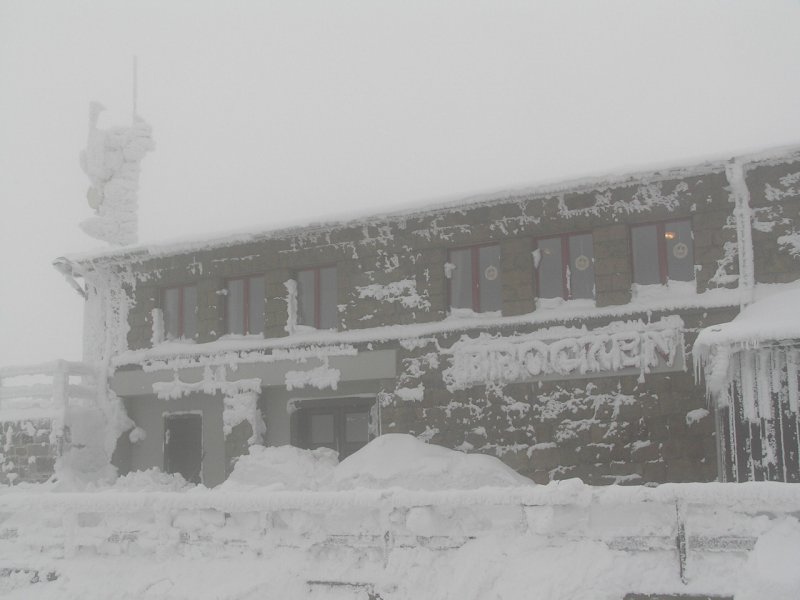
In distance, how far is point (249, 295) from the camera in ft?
59.4

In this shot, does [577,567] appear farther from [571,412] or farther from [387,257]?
[387,257]

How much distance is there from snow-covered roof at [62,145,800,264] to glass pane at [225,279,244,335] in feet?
2.98

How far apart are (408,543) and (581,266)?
762 centimetres

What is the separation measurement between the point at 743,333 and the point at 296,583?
20.9ft

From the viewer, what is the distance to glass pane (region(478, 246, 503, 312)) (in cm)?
1568

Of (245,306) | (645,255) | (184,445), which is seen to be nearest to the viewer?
(645,255)

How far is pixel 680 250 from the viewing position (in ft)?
47.4

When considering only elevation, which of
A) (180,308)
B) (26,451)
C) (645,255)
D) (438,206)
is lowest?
(26,451)

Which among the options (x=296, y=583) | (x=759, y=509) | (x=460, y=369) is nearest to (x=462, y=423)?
(x=460, y=369)

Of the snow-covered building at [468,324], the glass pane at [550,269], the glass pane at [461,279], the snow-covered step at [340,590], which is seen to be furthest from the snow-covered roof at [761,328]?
the snow-covered step at [340,590]

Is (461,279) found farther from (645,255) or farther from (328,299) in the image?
(645,255)

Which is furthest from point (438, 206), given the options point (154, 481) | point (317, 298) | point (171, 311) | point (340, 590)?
point (340, 590)

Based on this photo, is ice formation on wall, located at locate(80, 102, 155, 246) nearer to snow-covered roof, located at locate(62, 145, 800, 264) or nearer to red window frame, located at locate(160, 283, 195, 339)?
snow-covered roof, located at locate(62, 145, 800, 264)

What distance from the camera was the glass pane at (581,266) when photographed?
15.0m
